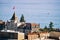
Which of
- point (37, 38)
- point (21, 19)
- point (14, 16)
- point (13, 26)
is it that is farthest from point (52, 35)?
point (21, 19)

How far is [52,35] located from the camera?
25906mm

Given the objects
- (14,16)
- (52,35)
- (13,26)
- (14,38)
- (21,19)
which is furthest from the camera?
(21,19)

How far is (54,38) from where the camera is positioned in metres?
25.0

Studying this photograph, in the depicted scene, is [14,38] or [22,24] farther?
[22,24]

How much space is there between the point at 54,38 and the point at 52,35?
0.95 m

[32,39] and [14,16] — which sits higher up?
[14,16]

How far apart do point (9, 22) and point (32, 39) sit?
25333mm

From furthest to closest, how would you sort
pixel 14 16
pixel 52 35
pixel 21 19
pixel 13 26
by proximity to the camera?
pixel 21 19, pixel 14 16, pixel 13 26, pixel 52 35

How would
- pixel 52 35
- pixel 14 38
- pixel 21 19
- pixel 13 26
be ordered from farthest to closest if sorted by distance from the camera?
pixel 21 19 → pixel 13 26 → pixel 52 35 → pixel 14 38

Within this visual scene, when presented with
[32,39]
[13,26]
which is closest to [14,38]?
[32,39]

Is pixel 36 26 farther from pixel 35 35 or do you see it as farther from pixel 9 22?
pixel 35 35

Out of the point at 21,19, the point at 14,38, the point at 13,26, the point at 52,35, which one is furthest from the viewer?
the point at 21,19

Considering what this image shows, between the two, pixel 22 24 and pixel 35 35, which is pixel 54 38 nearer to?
pixel 35 35

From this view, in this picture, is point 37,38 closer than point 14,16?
Yes
